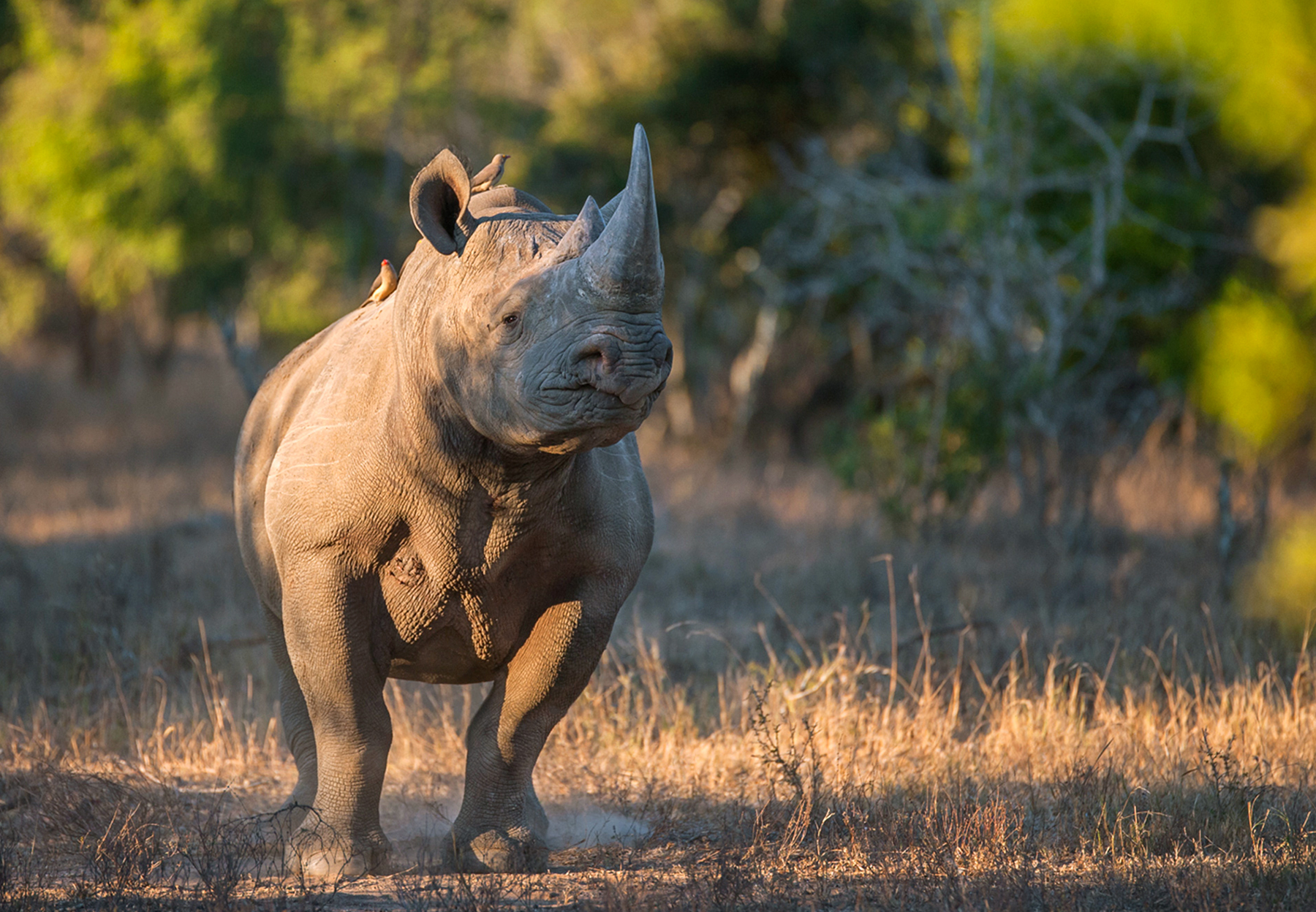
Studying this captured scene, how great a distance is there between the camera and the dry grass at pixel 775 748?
4.07m

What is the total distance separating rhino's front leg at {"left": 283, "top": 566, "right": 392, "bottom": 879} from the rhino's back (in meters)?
0.52

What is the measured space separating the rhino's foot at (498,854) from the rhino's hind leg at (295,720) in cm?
74

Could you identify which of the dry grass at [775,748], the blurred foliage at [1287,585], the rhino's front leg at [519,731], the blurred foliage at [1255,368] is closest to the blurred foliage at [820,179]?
the blurred foliage at [1255,368]

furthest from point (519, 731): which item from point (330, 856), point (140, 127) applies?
point (140, 127)

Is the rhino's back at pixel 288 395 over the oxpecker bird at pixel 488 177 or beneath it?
beneath

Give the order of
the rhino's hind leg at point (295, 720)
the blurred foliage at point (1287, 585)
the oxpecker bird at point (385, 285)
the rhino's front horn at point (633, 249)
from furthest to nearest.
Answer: the blurred foliage at point (1287, 585) → the rhino's hind leg at point (295, 720) → the oxpecker bird at point (385, 285) → the rhino's front horn at point (633, 249)

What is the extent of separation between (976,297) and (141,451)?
10.2 m

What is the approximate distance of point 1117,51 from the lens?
10.4 meters

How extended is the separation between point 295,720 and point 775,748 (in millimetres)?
1709

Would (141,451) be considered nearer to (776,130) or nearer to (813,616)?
(776,130)

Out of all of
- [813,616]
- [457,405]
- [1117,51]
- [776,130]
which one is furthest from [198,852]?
[776,130]

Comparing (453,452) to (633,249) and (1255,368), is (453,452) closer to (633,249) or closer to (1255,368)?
(633,249)

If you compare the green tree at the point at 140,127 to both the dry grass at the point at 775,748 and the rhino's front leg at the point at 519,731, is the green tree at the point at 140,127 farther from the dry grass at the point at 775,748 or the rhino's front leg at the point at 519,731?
the rhino's front leg at the point at 519,731

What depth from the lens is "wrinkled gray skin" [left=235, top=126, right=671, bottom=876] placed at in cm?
329
